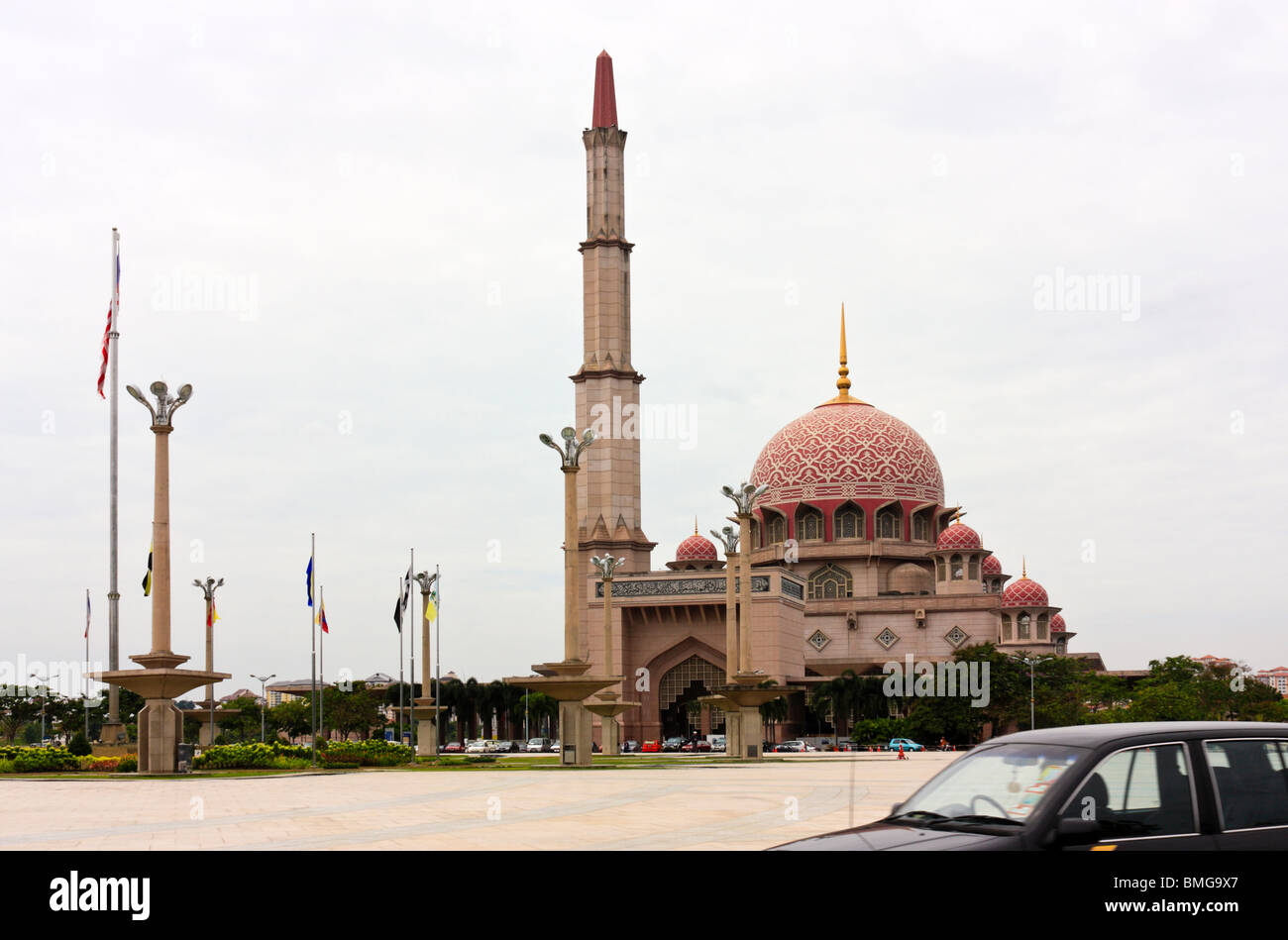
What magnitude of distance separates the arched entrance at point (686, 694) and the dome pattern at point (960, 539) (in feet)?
60.4

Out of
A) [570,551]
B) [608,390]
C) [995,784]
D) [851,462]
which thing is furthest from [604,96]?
[995,784]

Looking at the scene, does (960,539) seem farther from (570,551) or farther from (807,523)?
(570,551)

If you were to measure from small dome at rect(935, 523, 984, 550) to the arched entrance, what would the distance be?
60.4 feet

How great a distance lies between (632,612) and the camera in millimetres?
84875

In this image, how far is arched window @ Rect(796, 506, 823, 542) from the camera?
95.2 m

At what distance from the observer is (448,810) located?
2230cm

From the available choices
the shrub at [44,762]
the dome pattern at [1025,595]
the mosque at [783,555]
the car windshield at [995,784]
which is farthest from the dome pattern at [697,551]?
the car windshield at [995,784]

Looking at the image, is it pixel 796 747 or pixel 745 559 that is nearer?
pixel 745 559

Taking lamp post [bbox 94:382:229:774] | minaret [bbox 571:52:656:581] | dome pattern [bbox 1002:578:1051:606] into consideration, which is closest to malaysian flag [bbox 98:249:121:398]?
lamp post [bbox 94:382:229:774]

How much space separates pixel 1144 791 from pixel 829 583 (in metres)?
86.2

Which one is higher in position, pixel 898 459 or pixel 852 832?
pixel 898 459
